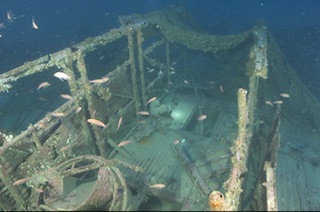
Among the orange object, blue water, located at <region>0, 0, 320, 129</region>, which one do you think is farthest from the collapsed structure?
blue water, located at <region>0, 0, 320, 129</region>

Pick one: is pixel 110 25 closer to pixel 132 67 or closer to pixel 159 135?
pixel 132 67

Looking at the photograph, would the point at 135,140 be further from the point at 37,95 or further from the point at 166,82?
the point at 37,95

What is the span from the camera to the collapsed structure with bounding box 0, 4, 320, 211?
498 centimetres

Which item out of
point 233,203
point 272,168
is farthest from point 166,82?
point 233,203

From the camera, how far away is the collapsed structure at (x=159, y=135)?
4984 millimetres

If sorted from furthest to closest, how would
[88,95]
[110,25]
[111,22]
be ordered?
[111,22] → [110,25] → [88,95]

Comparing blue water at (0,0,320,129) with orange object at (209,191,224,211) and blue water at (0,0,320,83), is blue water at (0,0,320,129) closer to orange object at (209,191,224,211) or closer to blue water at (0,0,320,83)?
blue water at (0,0,320,83)

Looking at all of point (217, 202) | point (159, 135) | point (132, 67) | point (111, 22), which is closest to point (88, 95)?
point (132, 67)

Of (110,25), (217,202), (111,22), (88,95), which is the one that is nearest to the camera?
(217,202)

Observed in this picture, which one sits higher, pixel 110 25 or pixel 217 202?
pixel 217 202

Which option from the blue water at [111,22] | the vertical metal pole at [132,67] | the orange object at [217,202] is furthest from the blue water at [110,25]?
the orange object at [217,202]

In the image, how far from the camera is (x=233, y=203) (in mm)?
3508

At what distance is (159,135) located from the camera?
9.53 metres

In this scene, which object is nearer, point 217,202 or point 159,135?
point 217,202
